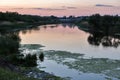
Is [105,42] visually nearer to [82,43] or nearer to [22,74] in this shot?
[82,43]

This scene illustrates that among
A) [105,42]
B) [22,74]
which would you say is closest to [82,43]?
[105,42]

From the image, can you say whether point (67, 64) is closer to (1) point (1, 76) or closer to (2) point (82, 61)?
(2) point (82, 61)

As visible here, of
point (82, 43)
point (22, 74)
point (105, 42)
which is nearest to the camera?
point (22, 74)

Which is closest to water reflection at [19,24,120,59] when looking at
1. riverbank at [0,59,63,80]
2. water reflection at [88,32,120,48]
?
water reflection at [88,32,120,48]

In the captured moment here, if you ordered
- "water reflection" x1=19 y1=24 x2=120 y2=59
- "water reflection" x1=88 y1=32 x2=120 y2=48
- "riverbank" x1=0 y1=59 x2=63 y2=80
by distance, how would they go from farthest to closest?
"water reflection" x1=88 y1=32 x2=120 y2=48 → "water reflection" x1=19 y1=24 x2=120 y2=59 → "riverbank" x1=0 y1=59 x2=63 y2=80

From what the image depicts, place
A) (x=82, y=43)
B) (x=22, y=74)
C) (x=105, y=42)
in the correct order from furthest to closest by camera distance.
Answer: (x=105, y=42) < (x=82, y=43) < (x=22, y=74)

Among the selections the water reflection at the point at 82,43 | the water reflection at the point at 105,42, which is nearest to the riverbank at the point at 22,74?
the water reflection at the point at 82,43

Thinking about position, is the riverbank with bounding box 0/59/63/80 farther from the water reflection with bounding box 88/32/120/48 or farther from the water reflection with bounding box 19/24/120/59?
the water reflection with bounding box 88/32/120/48

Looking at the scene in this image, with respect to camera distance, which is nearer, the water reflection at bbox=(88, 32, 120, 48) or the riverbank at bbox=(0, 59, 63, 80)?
the riverbank at bbox=(0, 59, 63, 80)

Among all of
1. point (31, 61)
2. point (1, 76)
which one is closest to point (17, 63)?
point (31, 61)

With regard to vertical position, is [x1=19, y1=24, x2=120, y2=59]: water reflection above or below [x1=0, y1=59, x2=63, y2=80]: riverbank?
below

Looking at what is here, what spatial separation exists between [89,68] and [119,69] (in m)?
2.55

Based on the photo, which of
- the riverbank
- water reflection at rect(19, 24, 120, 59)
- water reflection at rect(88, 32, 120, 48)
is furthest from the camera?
water reflection at rect(88, 32, 120, 48)

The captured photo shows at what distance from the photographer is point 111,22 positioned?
101 metres
